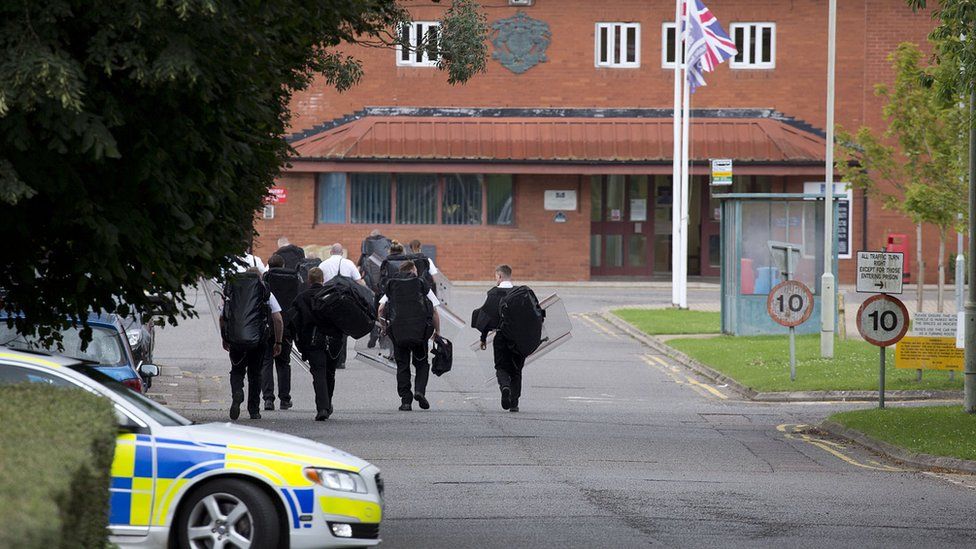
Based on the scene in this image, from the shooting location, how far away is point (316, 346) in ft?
52.2

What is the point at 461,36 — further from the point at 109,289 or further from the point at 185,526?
the point at 185,526

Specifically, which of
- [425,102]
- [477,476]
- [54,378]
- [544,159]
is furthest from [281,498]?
[425,102]

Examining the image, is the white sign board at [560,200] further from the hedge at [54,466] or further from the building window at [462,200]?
the hedge at [54,466]

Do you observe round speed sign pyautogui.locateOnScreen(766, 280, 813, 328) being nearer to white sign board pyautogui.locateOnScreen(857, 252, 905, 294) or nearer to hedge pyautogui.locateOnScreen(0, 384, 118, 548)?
white sign board pyautogui.locateOnScreen(857, 252, 905, 294)

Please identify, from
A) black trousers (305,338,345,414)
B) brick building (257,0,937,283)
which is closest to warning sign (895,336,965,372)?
black trousers (305,338,345,414)

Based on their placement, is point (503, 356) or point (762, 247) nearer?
point (503, 356)

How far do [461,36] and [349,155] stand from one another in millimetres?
23212

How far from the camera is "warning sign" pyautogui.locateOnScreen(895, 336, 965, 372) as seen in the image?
18.8 metres

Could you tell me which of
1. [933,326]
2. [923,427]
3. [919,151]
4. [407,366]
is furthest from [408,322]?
[919,151]

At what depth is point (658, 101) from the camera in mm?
43688

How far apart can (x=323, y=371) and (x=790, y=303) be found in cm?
716

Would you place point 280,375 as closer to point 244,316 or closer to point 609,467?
point 244,316

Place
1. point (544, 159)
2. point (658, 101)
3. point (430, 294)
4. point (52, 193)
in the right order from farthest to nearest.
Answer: point (658, 101) < point (544, 159) < point (430, 294) < point (52, 193)

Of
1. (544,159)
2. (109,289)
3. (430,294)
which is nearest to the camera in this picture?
(109,289)
